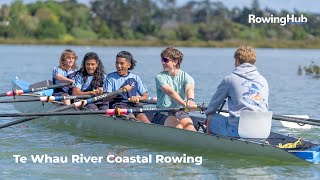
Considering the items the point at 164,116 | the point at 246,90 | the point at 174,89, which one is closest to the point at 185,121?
the point at 174,89

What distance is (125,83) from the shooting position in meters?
14.2

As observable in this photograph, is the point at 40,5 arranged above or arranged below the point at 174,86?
above

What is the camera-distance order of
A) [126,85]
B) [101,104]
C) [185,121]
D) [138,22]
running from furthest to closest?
1. [138,22]
2. [101,104]
3. [126,85]
4. [185,121]

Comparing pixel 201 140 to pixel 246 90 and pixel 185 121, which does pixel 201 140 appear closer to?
pixel 185 121

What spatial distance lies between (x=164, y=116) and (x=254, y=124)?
2471 mm

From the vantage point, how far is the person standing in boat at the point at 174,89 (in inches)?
496

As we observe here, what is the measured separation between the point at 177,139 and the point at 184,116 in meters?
0.46

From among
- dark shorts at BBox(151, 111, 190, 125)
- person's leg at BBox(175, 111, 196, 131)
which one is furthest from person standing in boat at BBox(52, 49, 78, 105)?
person's leg at BBox(175, 111, 196, 131)

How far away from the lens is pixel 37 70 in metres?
38.0

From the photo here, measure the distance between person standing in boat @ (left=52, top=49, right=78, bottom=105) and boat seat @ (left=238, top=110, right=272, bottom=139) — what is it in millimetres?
6159

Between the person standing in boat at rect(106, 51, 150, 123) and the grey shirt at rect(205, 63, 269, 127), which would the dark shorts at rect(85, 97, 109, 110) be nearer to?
the person standing in boat at rect(106, 51, 150, 123)

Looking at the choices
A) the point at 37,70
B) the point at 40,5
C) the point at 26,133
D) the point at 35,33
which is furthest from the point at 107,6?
the point at 26,133

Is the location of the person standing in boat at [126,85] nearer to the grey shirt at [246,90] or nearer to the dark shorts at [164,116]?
the dark shorts at [164,116]

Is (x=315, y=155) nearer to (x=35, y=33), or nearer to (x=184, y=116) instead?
(x=184, y=116)
